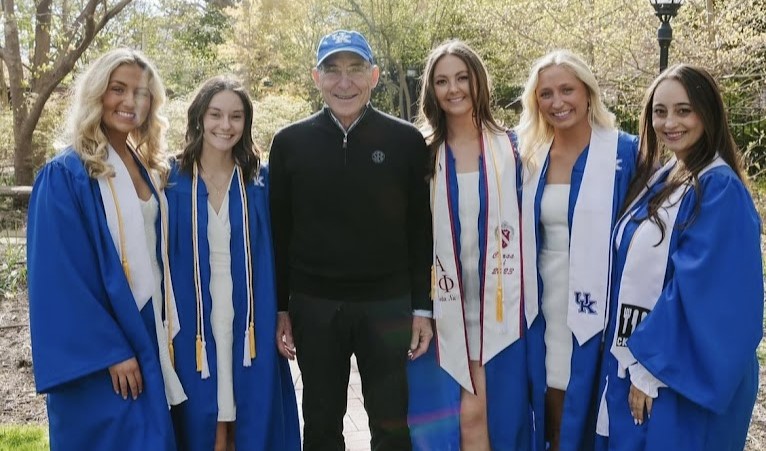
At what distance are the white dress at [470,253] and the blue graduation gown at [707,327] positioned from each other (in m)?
0.82

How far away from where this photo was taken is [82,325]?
9.38 feet

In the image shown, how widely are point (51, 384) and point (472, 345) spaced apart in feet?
5.85

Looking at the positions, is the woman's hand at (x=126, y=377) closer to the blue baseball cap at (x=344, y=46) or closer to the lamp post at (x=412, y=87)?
the blue baseball cap at (x=344, y=46)

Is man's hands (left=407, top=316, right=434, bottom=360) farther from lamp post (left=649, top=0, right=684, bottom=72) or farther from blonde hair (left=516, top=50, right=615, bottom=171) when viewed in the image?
lamp post (left=649, top=0, right=684, bottom=72)

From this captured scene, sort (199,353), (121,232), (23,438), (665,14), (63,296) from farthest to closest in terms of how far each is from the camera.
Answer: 1. (665,14)
2. (23,438)
3. (199,353)
4. (121,232)
5. (63,296)

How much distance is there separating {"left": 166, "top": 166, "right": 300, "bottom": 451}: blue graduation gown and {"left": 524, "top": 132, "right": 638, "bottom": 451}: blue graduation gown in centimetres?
116

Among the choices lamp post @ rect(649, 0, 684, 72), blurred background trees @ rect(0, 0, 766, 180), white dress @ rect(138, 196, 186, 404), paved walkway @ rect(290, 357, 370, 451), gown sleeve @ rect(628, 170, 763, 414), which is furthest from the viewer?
blurred background trees @ rect(0, 0, 766, 180)

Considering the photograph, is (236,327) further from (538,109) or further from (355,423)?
(538,109)

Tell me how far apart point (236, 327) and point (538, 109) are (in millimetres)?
1678

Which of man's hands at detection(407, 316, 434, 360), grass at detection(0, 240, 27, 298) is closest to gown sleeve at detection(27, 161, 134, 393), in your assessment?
man's hands at detection(407, 316, 434, 360)

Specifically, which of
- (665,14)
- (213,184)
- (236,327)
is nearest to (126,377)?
(236,327)

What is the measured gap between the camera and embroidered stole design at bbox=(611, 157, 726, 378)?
112 inches

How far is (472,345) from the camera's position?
11.5 ft

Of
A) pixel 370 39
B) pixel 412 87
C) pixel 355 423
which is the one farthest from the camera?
pixel 412 87
